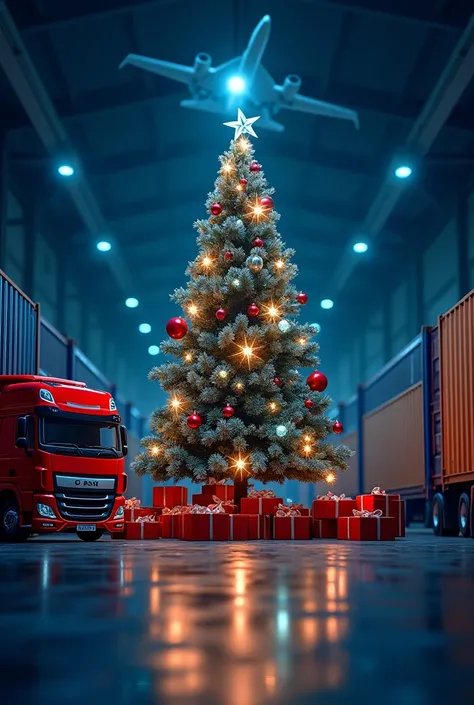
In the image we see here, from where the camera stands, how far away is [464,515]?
15.4m

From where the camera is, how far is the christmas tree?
14266 millimetres

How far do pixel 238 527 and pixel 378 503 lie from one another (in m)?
2.05

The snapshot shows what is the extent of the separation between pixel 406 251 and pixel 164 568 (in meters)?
31.0

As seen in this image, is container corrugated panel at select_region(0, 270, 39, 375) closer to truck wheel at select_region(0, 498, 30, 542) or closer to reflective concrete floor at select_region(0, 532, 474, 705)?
truck wheel at select_region(0, 498, 30, 542)

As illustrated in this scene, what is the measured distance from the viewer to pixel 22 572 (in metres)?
6.80

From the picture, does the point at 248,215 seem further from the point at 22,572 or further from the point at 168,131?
the point at 168,131

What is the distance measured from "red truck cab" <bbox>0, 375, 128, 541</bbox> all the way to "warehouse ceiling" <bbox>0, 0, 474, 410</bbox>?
1067cm

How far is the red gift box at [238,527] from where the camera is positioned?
43.4ft

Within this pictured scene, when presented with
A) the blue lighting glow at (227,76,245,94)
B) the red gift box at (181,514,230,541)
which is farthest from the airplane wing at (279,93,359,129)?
the red gift box at (181,514,230,541)

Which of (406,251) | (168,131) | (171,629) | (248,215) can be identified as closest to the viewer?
(171,629)

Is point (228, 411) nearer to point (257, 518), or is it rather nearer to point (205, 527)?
point (257, 518)

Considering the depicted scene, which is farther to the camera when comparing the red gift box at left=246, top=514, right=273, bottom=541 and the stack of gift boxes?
the red gift box at left=246, top=514, right=273, bottom=541

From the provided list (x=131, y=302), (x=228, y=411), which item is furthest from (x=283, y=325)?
(x=131, y=302)

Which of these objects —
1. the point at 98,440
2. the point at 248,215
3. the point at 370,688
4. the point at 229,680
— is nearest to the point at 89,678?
the point at 229,680
